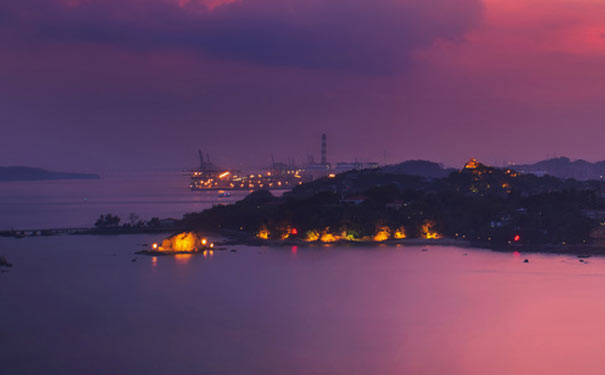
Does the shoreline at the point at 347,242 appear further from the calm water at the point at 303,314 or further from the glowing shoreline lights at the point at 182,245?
the glowing shoreline lights at the point at 182,245

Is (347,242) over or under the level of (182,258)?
over

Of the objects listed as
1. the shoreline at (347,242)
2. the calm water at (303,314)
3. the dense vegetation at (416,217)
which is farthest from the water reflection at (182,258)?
the dense vegetation at (416,217)

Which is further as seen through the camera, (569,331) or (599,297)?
(599,297)

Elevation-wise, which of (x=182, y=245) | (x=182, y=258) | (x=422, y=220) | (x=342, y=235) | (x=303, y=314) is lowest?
(x=303, y=314)

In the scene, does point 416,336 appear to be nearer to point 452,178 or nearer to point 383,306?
point 383,306

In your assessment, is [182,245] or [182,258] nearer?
[182,258]

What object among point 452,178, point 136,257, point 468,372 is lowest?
point 468,372

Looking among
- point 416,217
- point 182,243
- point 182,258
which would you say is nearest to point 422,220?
point 416,217

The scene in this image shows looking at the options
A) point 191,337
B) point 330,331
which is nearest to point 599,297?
point 330,331

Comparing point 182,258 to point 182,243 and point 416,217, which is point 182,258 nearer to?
point 182,243
